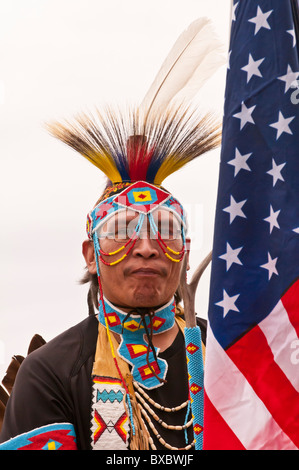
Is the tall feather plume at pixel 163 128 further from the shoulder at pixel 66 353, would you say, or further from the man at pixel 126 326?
the shoulder at pixel 66 353

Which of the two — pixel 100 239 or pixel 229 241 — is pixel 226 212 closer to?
pixel 229 241

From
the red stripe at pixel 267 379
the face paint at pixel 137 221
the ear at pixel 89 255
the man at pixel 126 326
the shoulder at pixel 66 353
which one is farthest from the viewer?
the ear at pixel 89 255

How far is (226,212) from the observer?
2.78 metres

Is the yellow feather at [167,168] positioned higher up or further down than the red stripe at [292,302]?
higher up

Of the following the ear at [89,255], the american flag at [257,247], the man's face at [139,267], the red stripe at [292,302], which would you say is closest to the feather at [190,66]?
the man's face at [139,267]

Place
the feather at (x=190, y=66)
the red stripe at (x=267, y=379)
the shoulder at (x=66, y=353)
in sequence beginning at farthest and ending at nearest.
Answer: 1. the feather at (x=190, y=66)
2. the shoulder at (x=66, y=353)
3. the red stripe at (x=267, y=379)

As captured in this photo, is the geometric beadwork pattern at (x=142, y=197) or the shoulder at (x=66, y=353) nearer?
the shoulder at (x=66, y=353)

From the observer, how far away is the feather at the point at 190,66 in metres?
4.25

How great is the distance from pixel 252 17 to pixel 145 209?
54.4 inches

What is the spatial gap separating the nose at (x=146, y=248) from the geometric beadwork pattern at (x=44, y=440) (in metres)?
0.98

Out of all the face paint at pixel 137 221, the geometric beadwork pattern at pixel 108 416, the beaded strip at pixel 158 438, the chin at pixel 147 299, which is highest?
the face paint at pixel 137 221

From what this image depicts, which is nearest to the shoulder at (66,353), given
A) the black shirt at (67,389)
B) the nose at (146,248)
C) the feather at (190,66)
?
the black shirt at (67,389)

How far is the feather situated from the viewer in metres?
4.25
